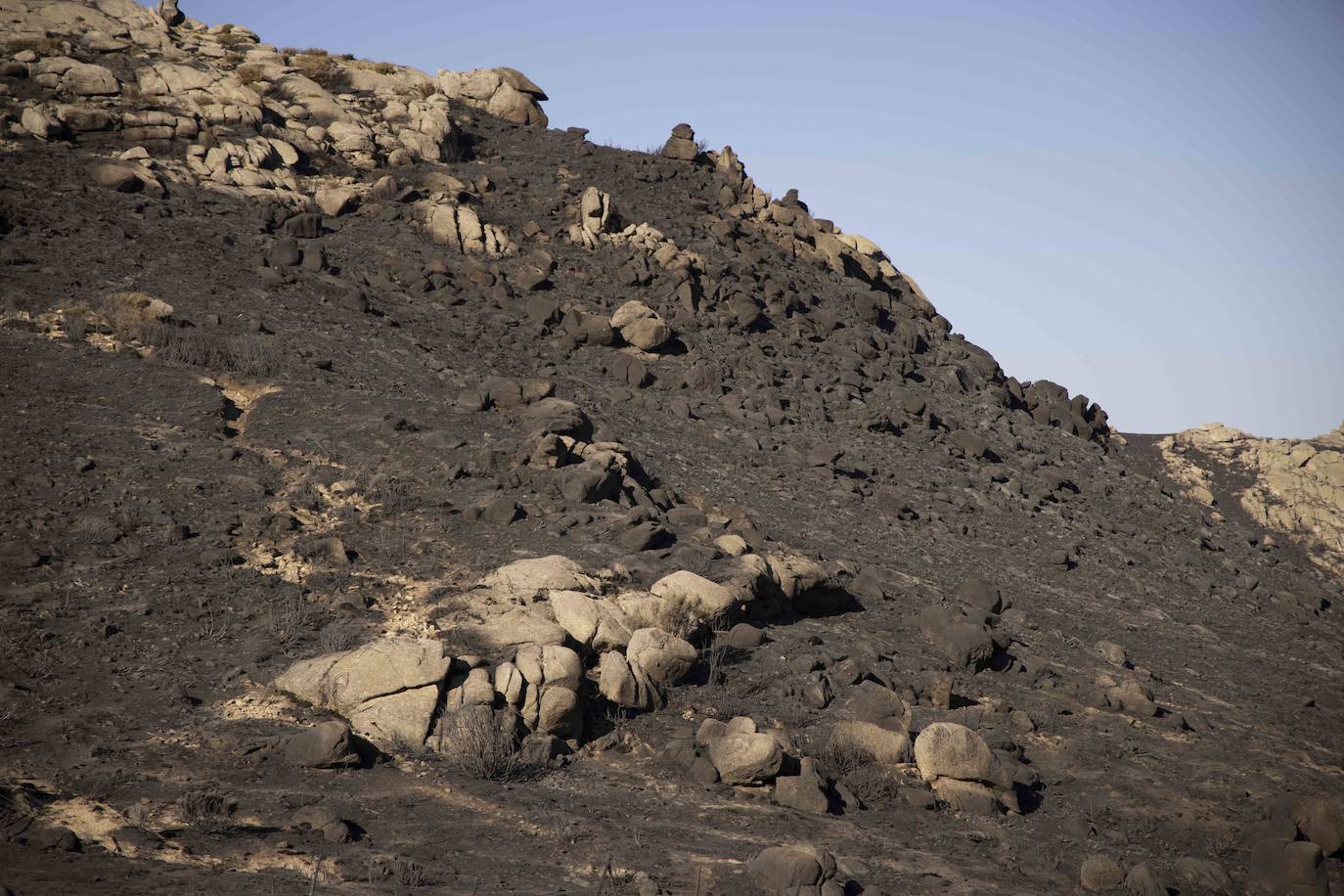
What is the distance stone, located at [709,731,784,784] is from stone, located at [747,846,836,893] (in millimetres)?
1714

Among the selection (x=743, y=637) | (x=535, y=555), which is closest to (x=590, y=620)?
(x=535, y=555)

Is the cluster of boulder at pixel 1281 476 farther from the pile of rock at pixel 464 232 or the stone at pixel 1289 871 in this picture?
the stone at pixel 1289 871

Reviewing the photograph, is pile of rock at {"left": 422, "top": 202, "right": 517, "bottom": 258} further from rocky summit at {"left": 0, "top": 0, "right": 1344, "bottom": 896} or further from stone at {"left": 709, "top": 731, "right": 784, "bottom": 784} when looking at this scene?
stone at {"left": 709, "top": 731, "right": 784, "bottom": 784}

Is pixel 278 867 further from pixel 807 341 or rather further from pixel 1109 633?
pixel 807 341

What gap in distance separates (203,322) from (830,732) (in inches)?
565

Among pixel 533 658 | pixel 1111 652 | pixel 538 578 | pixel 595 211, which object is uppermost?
pixel 595 211

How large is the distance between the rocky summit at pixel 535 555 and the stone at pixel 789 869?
52mm

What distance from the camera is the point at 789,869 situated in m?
8.64

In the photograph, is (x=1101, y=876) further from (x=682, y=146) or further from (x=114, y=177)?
(x=682, y=146)

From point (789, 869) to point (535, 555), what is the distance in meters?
6.57

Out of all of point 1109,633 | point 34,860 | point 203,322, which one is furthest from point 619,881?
point 203,322

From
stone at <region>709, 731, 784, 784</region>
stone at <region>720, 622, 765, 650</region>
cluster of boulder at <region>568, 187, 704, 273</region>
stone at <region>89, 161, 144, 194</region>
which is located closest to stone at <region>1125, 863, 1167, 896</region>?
stone at <region>709, 731, 784, 784</region>

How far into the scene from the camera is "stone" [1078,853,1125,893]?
9.44 m

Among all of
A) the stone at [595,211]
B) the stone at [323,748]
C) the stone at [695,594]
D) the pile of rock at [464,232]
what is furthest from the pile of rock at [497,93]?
the stone at [323,748]
